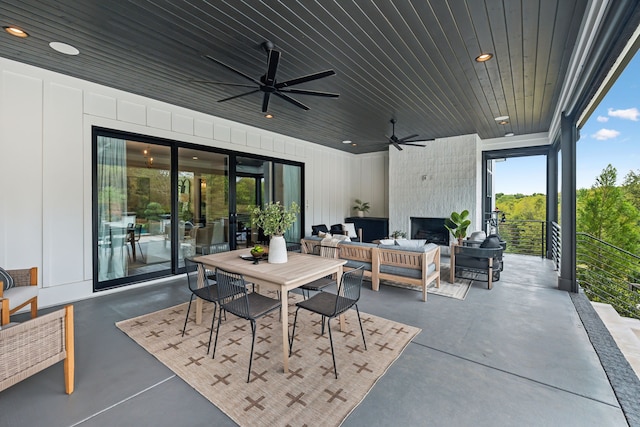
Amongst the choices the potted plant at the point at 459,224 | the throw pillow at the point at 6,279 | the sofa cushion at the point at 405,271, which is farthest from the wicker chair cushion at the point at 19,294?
the potted plant at the point at 459,224

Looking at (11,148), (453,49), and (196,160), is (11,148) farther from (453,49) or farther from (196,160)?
(453,49)

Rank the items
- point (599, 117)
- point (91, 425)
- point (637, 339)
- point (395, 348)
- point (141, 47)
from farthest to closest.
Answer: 1. point (599, 117)
2. point (141, 47)
3. point (637, 339)
4. point (395, 348)
5. point (91, 425)

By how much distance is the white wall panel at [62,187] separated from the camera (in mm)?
3594

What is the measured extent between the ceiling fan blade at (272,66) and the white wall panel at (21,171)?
3.08 m

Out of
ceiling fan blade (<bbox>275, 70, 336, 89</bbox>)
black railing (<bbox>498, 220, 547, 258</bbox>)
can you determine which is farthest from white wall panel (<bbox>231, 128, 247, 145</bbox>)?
black railing (<bbox>498, 220, 547, 258</bbox>)

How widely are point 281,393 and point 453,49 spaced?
3.75m

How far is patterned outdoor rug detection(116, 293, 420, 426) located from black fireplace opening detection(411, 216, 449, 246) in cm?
484

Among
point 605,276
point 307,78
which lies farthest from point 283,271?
point 605,276

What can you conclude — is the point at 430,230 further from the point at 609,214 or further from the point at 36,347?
the point at 36,347

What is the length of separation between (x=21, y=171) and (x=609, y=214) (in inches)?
394

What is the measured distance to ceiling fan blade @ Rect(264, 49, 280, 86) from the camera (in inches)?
100

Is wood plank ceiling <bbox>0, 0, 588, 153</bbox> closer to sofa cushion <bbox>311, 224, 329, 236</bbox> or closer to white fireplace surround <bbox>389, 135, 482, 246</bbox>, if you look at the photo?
white fireplace surround <bbox>389, 135, 482, 246</bbox>

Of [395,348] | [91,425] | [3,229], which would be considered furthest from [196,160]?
[395,348]

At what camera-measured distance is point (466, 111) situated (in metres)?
5.12
